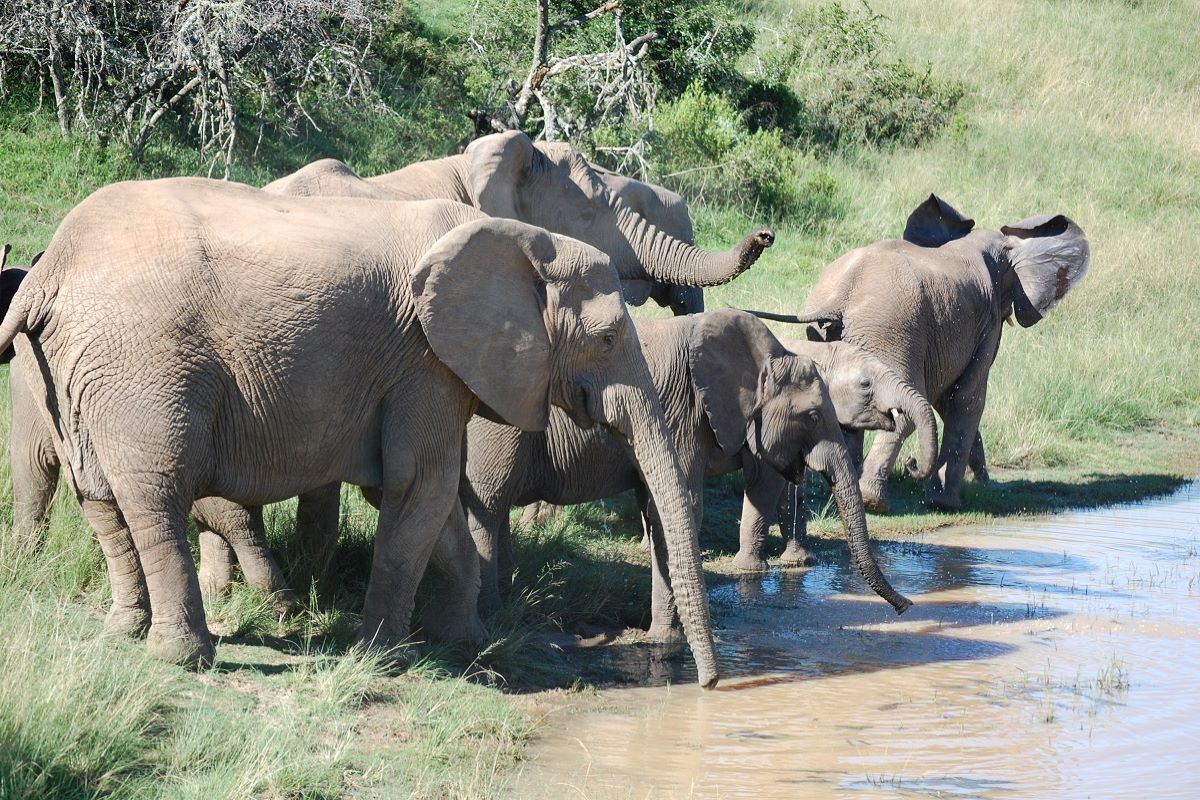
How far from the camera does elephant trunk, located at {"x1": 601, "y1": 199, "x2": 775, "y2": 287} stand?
28.7 feet

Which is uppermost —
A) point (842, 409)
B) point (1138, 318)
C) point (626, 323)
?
point (626, 323)

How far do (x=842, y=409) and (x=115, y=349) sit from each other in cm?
511

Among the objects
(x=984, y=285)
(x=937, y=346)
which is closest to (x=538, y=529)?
(x=937, y=346)

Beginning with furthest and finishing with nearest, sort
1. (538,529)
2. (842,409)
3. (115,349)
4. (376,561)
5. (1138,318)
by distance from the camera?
(1138,318) → (842,409) → (538,529) → (376,561) → (115,349)

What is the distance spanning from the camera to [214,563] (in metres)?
7.01

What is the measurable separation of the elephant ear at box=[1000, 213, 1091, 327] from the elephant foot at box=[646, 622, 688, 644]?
610cm

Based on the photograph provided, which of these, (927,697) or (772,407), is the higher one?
(772,407)

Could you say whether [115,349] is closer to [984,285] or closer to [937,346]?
[937,346]

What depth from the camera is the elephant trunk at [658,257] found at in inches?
344

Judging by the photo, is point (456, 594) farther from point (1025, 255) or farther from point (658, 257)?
point (1025, 255)

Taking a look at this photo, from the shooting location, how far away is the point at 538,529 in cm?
862

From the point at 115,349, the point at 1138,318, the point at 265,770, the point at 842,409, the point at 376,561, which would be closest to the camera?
the point at 265,770

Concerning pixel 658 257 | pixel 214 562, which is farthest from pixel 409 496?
pixel 658 257

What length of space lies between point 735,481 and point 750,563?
179 cm
